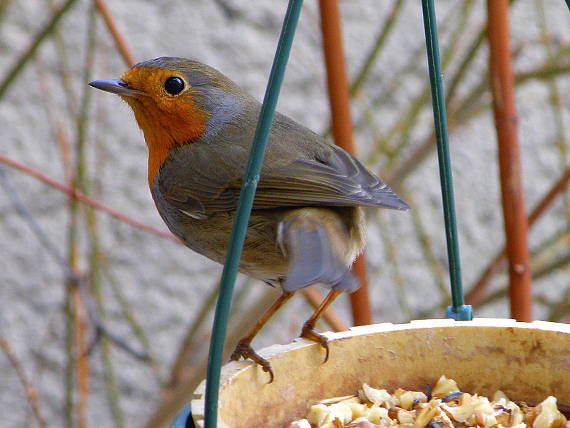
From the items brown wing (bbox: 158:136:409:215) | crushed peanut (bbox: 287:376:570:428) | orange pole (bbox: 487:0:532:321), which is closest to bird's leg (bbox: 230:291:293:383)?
crushed peanut (bbox: 287:376:570:428)

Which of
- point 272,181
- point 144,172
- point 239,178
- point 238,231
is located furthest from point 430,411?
point 144,172

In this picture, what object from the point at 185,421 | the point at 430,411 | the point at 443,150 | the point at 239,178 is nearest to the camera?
the point at 185,421

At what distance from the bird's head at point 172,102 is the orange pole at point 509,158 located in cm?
66

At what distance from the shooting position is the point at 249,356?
1.80 metres

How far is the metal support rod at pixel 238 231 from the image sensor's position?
140 centimetres

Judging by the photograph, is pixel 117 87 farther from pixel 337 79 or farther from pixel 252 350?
pixel 252 350

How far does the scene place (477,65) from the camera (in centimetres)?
491

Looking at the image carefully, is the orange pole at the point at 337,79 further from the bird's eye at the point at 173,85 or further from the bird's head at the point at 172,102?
the bird's eye at the point at 173,85

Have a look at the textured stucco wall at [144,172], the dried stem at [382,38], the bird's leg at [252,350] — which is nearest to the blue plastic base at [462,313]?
the bird's leg at [252,350]

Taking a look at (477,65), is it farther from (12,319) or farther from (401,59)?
(12,319)

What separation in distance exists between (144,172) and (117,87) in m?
2.43

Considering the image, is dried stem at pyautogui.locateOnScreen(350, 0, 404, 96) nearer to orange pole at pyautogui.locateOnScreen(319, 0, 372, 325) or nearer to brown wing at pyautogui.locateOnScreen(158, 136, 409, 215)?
orange pole at pyautogui.locateOnScreen(319, 0, 372, 325)

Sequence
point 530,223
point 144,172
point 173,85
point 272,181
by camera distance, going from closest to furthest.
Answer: point 272,181 < point 173,85 < point 530,223 < point 144,172

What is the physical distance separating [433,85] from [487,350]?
0.52 meters
